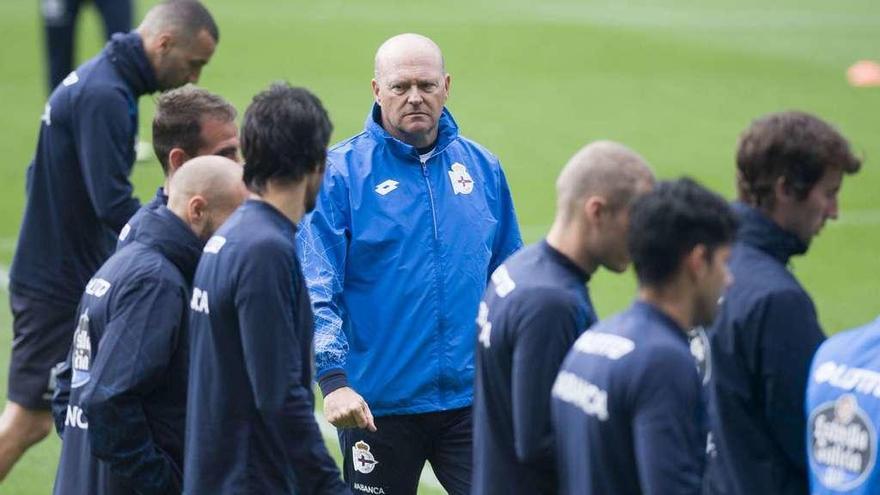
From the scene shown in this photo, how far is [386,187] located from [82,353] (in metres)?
1.46

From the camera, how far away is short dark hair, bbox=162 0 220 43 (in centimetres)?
779

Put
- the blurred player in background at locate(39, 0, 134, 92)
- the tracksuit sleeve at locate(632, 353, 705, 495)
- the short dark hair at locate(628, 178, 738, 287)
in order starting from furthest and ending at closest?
the blurred player in background at locate(39, 0, 134, 92) < the short dark hair at locate(628, 178, 738, 287) < the tracksuit sleeve at locate(632, 353, 705, 495)

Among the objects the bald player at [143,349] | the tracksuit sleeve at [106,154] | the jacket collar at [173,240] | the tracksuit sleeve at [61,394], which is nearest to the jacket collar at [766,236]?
the bald player at [143,349]

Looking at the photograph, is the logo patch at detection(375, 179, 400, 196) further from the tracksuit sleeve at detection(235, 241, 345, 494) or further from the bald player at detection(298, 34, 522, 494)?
the tracksuit sleeve at detection(235, 241, 345, 494)

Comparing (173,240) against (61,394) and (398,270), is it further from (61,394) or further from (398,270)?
(398,270)

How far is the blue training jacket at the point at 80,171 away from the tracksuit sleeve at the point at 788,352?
3.61m

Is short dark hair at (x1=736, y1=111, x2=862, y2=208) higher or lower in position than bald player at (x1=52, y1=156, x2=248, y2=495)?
higher

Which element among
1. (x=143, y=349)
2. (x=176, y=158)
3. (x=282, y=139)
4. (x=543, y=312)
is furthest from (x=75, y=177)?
(x=543, y=312)

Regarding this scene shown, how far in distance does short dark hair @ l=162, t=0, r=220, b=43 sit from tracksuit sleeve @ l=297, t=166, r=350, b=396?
156 cm

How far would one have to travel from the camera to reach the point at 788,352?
470 centimetres

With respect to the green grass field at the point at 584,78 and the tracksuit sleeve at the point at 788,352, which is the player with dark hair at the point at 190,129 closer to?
the tracksuit sleeve at the point at 788,352

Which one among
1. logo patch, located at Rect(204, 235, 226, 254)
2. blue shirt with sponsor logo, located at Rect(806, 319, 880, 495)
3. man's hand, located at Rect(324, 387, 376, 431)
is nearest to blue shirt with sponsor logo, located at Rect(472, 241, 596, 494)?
blue shirt with sponsor logo, located at Rect(806, 319, 880, 495)

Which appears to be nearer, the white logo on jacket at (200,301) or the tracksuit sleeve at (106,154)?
the white logo on jacket at (200,301)

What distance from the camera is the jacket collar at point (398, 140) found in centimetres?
661
